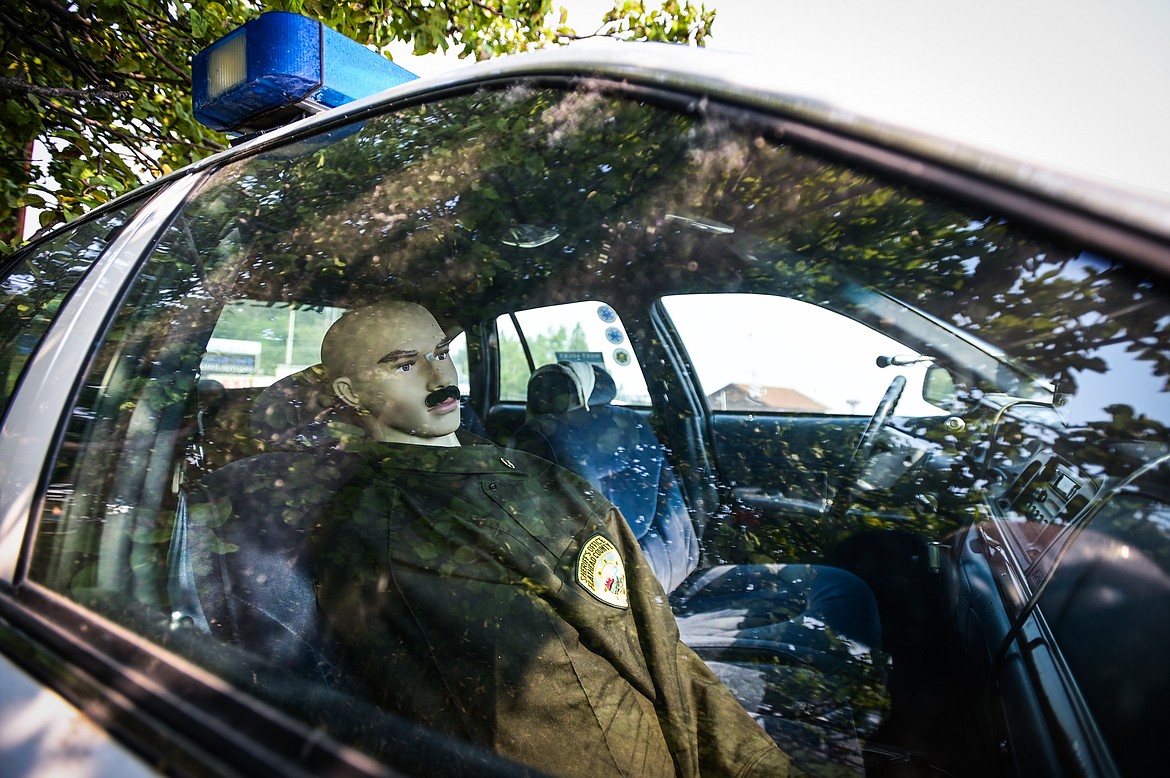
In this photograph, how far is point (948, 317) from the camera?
73 centimetres

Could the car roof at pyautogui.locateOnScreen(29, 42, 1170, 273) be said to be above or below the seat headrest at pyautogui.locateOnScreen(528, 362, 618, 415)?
above

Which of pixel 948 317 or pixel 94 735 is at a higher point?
pixel 948 317

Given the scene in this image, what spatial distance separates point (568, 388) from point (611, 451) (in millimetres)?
167

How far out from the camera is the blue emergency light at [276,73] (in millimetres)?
1627

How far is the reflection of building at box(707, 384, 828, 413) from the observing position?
42.0 inches

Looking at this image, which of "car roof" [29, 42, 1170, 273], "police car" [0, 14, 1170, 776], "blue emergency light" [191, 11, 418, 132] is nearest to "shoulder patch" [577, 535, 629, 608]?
"police car" [0, 14, 1170, 776]

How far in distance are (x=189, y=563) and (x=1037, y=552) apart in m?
1.28

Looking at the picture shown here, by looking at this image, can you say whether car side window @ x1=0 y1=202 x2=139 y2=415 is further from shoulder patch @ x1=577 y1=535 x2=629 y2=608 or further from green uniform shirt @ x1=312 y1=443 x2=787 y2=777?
shoulder patch @ x1=577 y1=535 x2=629 y2=608

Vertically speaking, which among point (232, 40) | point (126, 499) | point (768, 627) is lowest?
point (768, 627)

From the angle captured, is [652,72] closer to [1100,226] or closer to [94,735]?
[1100,226]

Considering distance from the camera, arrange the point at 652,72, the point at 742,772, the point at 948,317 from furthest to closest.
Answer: the point at 742,772 < the point at 652,72 < the point at 948,317

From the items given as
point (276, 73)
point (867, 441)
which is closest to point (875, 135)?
point (867, 441)

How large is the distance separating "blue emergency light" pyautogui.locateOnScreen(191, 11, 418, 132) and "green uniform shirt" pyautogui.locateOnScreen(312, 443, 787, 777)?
3.20 ft

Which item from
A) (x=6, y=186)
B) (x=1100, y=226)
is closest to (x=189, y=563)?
(x=1100, y=226)
